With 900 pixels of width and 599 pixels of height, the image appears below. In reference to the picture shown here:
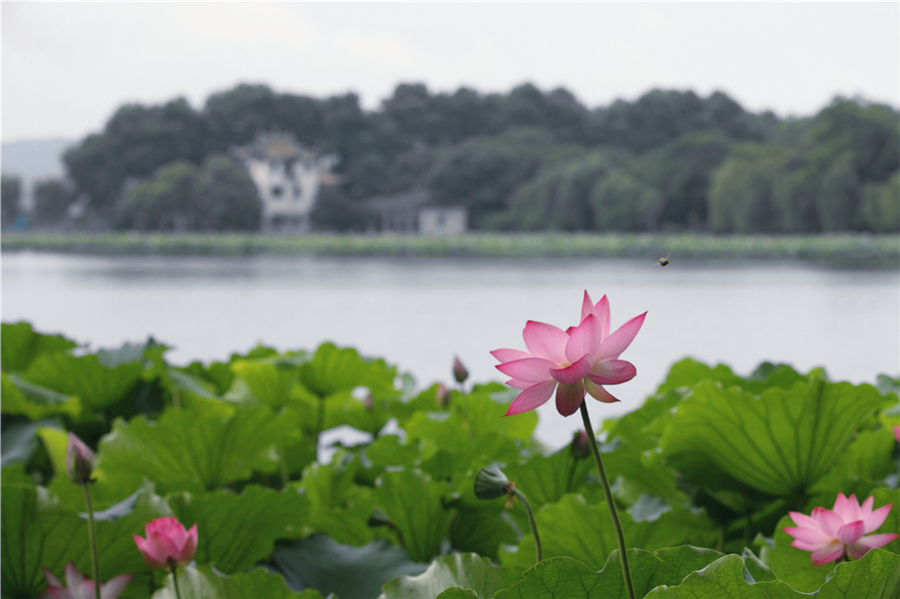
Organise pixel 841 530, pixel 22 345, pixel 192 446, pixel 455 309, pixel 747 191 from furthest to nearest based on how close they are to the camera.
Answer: pixel 747 191 → pixel 455 309 → pixel 22 345 → pixel 192 446 → pixel 841 530

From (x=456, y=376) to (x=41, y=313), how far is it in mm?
4729

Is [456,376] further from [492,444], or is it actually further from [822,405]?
[822,405]

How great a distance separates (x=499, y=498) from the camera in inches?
16.7

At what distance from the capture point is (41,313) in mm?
4453

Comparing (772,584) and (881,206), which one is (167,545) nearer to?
(772,584)

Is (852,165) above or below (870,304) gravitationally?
above

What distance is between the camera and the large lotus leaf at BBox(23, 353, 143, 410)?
0.66 meters

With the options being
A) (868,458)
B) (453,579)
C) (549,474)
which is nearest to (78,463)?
(453,579)

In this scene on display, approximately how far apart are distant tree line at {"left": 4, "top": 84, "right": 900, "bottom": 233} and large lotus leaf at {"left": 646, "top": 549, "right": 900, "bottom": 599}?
27.4 ft

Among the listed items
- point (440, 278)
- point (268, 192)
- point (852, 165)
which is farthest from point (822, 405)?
point (268, 192)

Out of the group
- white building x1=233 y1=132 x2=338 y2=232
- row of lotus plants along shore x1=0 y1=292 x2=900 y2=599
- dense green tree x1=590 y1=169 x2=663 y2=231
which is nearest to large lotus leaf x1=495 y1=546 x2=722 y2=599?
row of lotus plants along shore x1=0 y1=292 x2=900 y2=599

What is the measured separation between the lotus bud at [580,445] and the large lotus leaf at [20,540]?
1.02 ft

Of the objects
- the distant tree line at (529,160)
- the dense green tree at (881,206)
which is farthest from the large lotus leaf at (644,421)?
the distant tree line at (529,160)

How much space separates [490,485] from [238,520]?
7.9 inches
